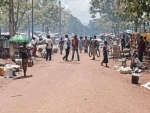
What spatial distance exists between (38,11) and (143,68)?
59844 millimetres

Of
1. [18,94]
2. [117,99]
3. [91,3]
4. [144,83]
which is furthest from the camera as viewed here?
[91,3]

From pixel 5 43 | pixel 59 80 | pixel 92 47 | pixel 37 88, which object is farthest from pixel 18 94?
pixel 5 43

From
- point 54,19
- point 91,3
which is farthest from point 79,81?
point 54,19

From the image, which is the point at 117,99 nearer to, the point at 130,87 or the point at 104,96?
the point at 104,96

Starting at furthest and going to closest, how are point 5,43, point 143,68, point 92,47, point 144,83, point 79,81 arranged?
point 5,43 → point 92,47 → point 143,68 → point 144,83 → point 79,81

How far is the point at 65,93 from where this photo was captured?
12.0m

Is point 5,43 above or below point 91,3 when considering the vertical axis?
below

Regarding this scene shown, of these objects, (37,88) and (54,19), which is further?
(54,19)

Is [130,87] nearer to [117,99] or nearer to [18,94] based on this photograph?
[117,99]

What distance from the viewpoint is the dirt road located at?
10.1 metres

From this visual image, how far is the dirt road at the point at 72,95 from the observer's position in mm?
10109

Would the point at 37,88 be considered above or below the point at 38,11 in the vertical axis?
below

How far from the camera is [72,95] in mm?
11625

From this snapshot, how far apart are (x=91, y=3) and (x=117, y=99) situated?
6299cm
